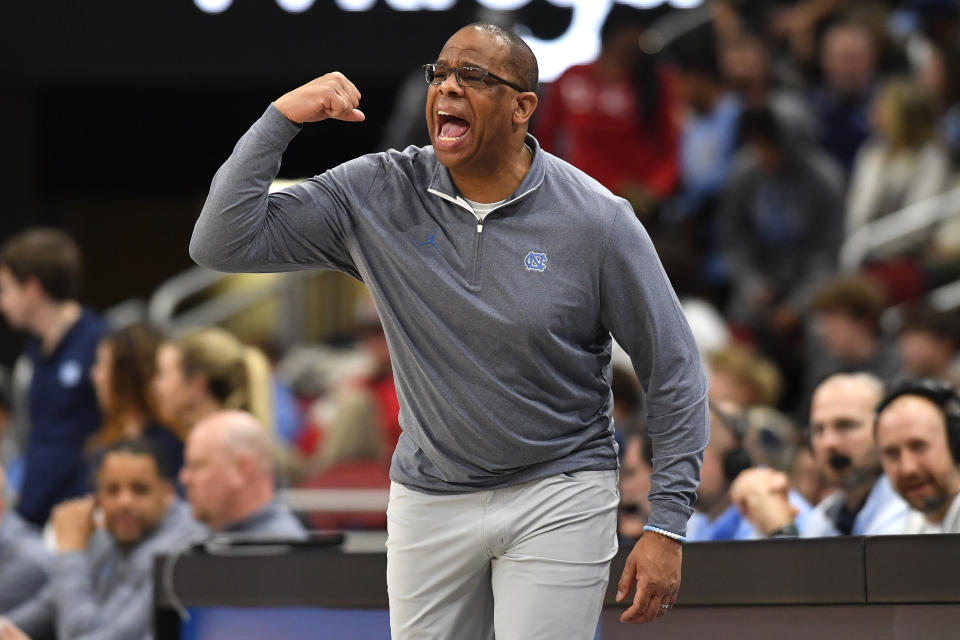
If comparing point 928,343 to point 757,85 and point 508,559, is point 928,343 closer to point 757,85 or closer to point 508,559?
point 757,85

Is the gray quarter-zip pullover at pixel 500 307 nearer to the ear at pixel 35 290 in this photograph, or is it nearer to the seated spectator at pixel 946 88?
the ear at pixel 35 290

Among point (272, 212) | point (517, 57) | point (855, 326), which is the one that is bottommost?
point (855, 326)

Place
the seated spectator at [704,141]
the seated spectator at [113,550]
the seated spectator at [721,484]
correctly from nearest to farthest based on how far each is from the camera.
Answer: the seated spectator at [721,484]
the seated spectator at [113,550]
the seated spectator at [704,141]

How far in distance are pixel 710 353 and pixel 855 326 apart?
660 millimetres

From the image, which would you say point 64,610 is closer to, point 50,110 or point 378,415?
point 378,415

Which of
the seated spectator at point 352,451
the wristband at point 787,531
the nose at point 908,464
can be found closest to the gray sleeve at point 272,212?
the wristband at point 787,531

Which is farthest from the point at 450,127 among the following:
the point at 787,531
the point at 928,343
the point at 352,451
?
the point at 352,451

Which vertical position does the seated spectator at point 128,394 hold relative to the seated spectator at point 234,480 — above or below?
above

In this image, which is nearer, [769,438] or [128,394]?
[769,438]

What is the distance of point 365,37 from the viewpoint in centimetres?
948

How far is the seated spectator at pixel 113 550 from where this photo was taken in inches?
184

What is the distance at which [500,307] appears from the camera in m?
2.89

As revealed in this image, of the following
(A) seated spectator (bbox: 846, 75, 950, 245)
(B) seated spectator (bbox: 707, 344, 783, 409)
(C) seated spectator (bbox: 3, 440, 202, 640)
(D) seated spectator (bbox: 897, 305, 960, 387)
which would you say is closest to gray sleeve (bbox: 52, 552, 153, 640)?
(C) seated spectator (bbox: 3, 440, 202, 640)

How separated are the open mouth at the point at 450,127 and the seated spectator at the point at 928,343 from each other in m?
3.72
